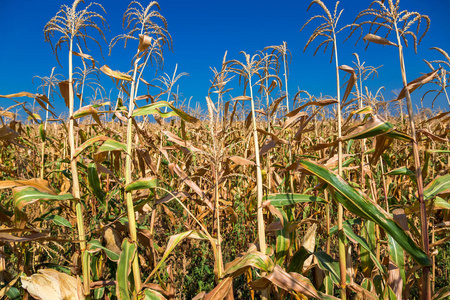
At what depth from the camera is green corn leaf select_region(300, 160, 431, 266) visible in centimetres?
120

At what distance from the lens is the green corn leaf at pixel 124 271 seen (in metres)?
1.48

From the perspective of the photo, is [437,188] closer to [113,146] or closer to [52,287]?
[113,146]

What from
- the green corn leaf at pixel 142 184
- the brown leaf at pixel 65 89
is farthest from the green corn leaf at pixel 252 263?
the brown leaf at pixel 65 89

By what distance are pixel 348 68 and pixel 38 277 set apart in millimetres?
2132

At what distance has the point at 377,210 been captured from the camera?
1.22 meters

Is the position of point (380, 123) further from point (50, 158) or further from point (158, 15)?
point (50, 158)

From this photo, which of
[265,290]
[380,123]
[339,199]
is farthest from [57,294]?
[380,123]

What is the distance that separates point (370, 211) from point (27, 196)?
1.64 m

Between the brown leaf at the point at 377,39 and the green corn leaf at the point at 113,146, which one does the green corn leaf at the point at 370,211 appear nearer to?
the brown leaf at the point at 377,39

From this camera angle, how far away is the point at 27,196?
4.69 feet

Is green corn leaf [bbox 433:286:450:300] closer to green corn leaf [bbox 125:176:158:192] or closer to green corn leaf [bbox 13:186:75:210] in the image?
green corn leaf [bbox 125:176:158:192]

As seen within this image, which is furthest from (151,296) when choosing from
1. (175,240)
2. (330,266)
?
(330,266)

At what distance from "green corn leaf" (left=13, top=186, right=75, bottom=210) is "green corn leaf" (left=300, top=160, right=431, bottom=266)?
137 centimetres

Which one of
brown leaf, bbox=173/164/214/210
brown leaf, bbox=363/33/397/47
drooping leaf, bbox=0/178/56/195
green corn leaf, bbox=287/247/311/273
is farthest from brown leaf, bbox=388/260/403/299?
drooping leaf, bbox=0/178/56/195
